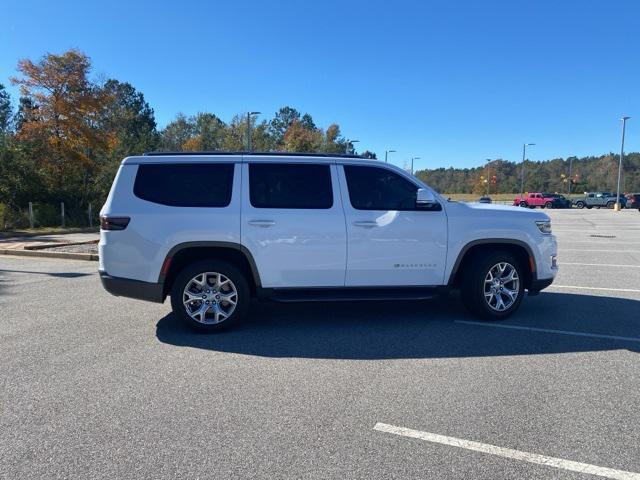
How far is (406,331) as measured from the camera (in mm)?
5484

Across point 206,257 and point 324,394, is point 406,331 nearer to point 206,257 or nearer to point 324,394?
point 324,394

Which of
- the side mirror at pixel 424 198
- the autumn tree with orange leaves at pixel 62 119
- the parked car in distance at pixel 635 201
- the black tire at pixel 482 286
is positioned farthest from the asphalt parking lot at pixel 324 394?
the parked car in distance at pixel 635 201

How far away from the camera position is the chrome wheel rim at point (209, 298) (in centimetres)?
536

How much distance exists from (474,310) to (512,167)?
14345 centimetres

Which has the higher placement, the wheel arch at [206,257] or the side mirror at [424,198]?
the side mirror at [424,198]

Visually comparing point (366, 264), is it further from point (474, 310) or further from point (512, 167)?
point (512, 167)

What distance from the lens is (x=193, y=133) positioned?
64875 millimetres

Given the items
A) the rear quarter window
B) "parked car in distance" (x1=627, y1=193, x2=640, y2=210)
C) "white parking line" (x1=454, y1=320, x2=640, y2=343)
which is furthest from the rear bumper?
"parked car in distance" (x1=627, y1=193, x2=640, y2=210)

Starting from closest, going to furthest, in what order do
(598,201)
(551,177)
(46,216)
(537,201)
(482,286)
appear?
1. (482,286)
2. (46,216)
3. (598,201)
4. (537,201)
5. (551,177)

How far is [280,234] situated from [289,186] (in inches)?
23.1

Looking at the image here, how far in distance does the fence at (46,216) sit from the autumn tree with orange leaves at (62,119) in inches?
43.7

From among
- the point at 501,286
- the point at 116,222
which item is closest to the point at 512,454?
the point at 501,286

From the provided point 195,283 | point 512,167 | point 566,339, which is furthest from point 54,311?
point 512,167

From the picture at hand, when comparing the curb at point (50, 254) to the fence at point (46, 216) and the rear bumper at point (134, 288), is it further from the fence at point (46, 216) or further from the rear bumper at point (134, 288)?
the fence at point (46, 216)
